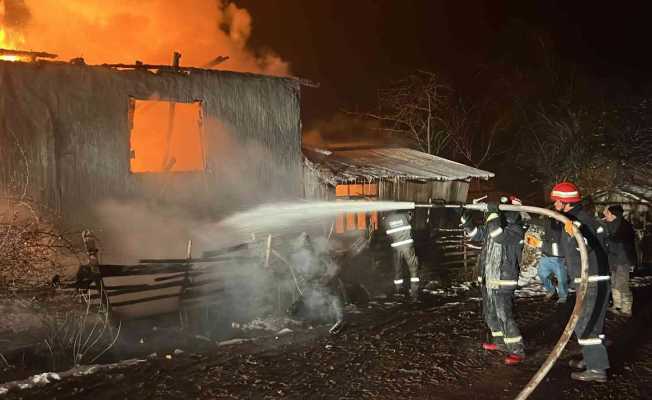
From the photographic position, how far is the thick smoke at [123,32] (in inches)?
480

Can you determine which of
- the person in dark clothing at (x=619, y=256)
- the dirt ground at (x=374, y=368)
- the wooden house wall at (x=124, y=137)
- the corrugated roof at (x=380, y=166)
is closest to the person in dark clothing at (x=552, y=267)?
the person in dark clothing at (x=619, y=256)

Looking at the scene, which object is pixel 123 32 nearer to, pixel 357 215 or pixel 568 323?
pixel 357 215

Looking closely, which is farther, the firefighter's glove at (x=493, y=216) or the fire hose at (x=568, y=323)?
the firefighter's glove at (x=493, y=216)

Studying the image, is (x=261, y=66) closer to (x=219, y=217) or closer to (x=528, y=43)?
(x=219, y=217)

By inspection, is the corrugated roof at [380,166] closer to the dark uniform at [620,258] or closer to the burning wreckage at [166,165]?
the burning wreckage at [166,165]

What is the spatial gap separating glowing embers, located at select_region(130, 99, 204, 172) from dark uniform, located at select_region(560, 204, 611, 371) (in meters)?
9.60

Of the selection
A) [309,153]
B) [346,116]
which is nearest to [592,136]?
[346,116]

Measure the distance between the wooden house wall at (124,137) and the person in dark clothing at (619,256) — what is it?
703 centimetres

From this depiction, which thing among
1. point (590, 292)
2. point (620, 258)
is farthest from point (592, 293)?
point (620, 258)

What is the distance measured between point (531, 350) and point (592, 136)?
1819cm

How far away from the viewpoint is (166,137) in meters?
13.7

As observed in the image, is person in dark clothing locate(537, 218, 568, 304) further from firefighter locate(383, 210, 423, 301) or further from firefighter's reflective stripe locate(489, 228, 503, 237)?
firefighter's reflective stripe locate(489, 228, 503, 237)

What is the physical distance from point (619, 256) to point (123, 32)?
1211cm

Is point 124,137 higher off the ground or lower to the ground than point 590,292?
higher
